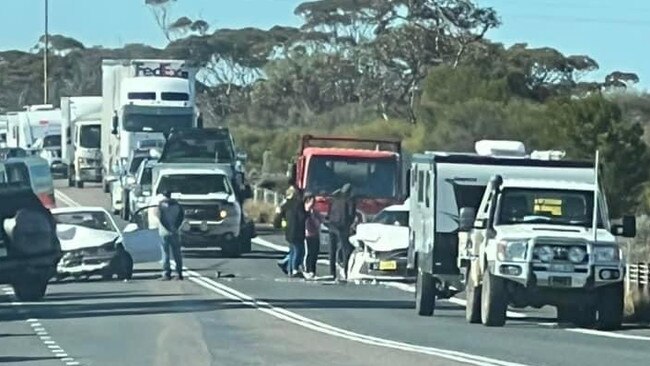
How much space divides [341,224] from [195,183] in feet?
29.2

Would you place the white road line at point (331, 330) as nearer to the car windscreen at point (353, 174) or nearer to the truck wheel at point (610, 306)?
the truck wheel at point (610, 306)

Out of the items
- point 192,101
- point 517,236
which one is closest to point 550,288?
point 517,236

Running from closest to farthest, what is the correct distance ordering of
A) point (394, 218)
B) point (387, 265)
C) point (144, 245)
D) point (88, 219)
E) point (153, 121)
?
1. point (387, 265)
2. point (394, 218)
3. point (88, 219)
4. point (144, 245)
5. point (153, 121)

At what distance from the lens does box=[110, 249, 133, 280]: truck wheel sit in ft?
113

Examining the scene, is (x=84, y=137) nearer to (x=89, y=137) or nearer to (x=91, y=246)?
(x=89, y=137)

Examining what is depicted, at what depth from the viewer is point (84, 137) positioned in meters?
73.1

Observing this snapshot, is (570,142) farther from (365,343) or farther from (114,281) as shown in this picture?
(365,343)

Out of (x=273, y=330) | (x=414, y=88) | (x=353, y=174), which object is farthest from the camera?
(x=414, y=88)

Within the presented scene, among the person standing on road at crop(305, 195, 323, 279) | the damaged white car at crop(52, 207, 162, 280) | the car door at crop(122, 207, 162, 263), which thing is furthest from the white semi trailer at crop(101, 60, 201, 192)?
the person standing on road at crop(305, 195, 323, 279)

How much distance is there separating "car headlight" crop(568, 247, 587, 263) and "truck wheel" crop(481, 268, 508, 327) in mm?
837

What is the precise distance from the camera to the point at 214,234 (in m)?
42.0

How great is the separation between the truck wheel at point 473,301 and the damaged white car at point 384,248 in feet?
28.1

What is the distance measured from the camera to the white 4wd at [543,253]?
75.8ft

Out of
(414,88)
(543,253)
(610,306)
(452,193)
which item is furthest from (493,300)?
(414,88)
